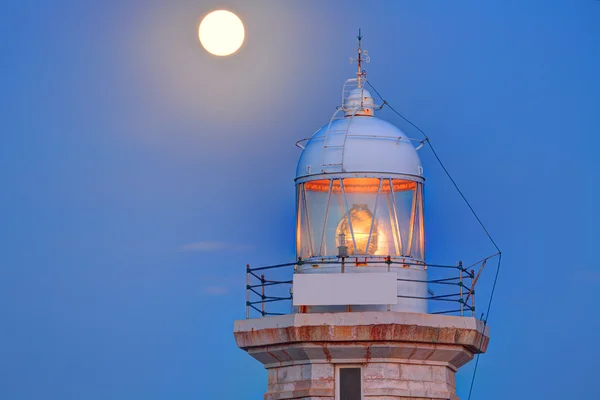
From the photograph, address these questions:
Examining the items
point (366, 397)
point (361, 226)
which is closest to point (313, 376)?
point (366, 397)

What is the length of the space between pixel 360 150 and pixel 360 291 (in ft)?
8.52

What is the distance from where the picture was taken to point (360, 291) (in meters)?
25.3

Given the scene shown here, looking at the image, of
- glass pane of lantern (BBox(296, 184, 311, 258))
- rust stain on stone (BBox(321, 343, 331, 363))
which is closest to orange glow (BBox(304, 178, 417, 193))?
glass pane of lantern (BBox(296, 184, 311, 258))

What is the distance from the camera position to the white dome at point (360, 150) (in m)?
26.5

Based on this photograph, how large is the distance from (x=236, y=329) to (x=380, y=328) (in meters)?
2.70

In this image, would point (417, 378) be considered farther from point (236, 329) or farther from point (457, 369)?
point (236, 329)

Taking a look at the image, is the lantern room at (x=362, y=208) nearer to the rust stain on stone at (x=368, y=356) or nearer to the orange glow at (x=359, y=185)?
the orange glow at (x=359, y=185)

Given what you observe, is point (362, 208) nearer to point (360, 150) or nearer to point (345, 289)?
point (360, 150)

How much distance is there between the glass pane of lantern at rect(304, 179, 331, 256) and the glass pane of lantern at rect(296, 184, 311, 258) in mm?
108

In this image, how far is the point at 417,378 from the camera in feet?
84.8

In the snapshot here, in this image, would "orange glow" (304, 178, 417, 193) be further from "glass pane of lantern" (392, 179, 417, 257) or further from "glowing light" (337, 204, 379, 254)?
"glowing light" (337, 204, 379, 254)

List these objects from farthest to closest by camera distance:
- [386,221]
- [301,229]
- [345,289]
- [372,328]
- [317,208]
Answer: [301,229] < [317,208] < [386,221] < [345,289] < [372,328]

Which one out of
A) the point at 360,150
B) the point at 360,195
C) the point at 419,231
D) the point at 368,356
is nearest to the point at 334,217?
the point at 360,195

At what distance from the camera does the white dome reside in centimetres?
2645
